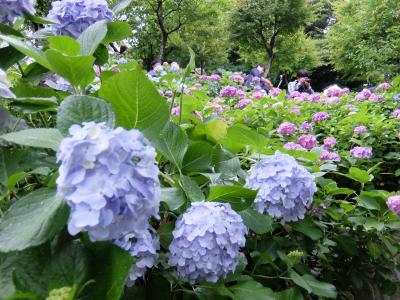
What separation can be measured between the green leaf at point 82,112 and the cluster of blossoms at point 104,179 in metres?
0.06

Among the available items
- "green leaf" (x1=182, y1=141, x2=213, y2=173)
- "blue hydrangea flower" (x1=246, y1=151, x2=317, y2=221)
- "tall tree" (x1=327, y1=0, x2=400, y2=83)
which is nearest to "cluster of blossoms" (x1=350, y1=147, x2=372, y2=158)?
"blue hydrangea flower" (x1=246, y1=151, x2=317, y2=221)

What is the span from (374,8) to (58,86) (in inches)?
402

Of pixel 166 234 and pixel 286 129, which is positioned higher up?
pixel 166 234

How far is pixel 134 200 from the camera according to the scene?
0.39 metres

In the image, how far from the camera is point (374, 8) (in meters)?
9.51

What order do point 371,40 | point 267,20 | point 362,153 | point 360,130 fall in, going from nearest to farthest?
point 362,153
point 360,130
point 371,40
point 267,20

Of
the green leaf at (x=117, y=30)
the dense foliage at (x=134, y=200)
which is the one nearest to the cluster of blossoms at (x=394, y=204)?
the dense foliage at (x=134, y=200)

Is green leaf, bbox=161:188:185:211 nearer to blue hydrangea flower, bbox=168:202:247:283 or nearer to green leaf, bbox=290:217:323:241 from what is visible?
blue hydrangea flower, bbox=168:202:247:283

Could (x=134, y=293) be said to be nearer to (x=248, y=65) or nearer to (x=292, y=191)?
(x=292, y=191)

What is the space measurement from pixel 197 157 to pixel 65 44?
0.29 metres

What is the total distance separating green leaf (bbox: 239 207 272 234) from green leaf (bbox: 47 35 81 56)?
1.31ft

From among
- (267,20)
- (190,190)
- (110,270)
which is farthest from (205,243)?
(267,20)

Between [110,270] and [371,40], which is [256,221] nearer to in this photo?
[110,270]

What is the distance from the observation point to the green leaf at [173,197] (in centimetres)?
58
